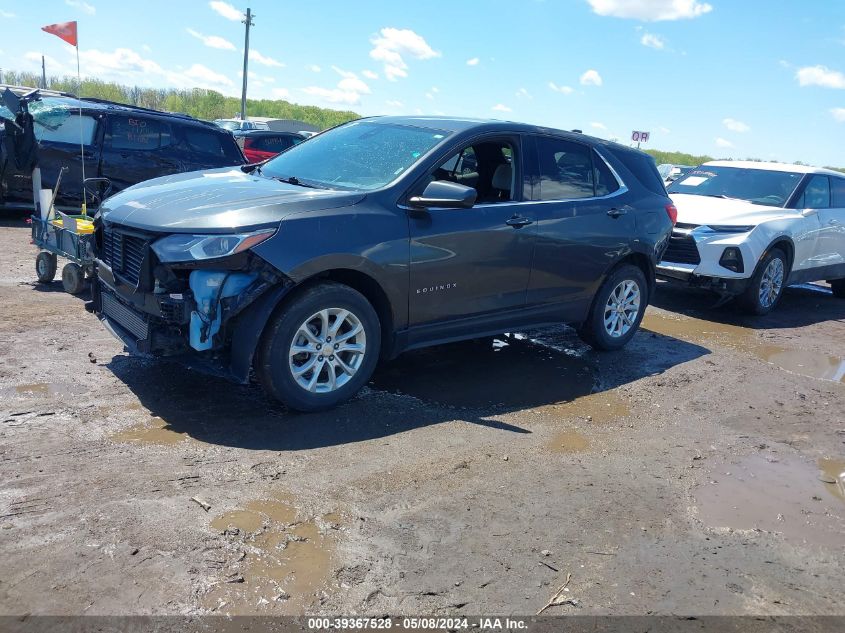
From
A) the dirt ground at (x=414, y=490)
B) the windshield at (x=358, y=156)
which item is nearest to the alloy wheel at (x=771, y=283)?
the dirt ground at (x=414, y=490)

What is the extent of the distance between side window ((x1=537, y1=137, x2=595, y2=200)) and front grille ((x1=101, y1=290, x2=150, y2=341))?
3132 mm

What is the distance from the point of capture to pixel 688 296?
33.6ft

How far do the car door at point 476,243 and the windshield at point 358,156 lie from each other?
24cm

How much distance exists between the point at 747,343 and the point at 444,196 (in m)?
4.62

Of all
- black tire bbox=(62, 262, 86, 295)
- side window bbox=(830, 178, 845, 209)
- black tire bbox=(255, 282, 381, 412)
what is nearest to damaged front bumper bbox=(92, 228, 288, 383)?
black tire bbox=(255, 282, 381, 412)

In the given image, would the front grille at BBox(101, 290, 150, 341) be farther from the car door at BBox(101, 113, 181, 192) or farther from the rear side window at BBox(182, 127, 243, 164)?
the rear side window at BBox(182, 127, 243, 164)

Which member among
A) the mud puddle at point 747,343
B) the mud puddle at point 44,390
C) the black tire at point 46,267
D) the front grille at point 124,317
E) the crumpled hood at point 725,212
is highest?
the crumpled hood at point 725,212

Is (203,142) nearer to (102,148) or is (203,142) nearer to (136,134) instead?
(136,134)

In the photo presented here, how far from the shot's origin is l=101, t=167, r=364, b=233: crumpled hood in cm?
430

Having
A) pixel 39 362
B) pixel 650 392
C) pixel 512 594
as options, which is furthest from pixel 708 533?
pixel 39 362

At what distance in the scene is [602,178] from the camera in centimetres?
646

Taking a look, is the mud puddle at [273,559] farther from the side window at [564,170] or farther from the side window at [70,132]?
the side window at [70,132]

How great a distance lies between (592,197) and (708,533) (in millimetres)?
3333

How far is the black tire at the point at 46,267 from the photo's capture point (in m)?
7.11
